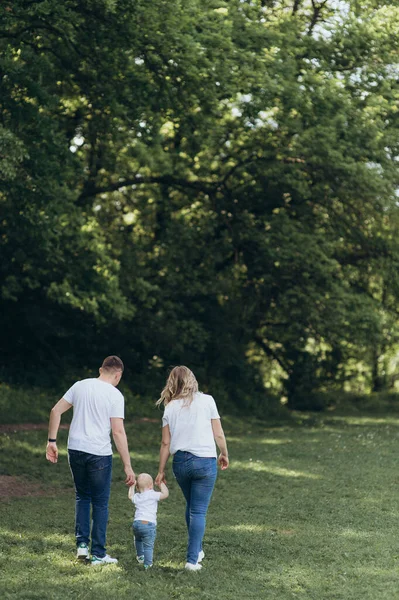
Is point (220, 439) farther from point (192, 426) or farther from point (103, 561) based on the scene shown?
point (103, 561)

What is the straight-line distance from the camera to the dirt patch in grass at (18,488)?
46.9 feet

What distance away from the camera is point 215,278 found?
29656 mm

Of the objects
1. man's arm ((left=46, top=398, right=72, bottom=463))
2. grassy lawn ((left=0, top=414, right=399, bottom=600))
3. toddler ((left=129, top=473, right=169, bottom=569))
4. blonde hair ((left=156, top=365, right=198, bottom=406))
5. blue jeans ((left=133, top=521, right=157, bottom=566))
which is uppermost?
blonde hair ((left=156, top=365, right=198, bottom=406))

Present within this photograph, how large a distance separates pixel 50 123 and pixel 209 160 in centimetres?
815

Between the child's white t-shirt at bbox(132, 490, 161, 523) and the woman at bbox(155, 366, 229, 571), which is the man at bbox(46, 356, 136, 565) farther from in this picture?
the woman at bbox(155, 366, 229, 571)

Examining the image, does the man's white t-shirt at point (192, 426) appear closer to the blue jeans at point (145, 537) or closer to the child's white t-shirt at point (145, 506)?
the child's white t-shirt at point (145, 506)

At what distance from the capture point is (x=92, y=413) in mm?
9039

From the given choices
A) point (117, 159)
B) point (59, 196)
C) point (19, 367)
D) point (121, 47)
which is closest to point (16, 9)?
point (121, 47)

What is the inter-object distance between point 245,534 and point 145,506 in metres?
2.67

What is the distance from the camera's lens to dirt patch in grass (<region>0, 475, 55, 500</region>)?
14305 millimetres

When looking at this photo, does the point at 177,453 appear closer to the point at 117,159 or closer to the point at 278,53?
the point at 278,53

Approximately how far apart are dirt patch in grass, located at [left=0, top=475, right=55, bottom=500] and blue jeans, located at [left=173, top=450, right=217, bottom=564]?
18.8 feet

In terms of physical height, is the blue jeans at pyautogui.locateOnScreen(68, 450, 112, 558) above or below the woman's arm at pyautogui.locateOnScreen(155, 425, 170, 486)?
below

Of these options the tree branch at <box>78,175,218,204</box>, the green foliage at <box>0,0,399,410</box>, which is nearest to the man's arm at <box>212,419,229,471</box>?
the green foliage at <box>0,0,399,410</box>
